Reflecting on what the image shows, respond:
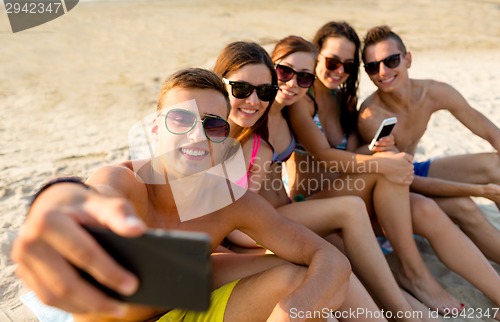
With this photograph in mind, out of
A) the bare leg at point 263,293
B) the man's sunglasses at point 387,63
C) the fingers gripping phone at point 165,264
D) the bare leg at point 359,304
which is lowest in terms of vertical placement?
the bare leg at point 359,304

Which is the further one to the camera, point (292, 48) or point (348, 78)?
point (348, 78)

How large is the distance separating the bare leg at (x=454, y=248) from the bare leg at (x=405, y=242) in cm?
12

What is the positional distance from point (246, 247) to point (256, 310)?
2.47 feet

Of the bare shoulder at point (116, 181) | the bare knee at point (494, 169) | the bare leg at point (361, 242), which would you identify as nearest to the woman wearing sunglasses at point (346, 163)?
the bare leg at point (361, 242)

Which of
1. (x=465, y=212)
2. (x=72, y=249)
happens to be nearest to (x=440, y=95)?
(x=465, y=212)

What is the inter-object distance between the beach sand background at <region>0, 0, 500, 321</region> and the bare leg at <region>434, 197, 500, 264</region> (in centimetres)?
30

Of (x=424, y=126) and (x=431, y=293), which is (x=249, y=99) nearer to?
(x=431, y=293)

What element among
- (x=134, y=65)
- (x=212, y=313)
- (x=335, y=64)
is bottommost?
(x=134, y=65)

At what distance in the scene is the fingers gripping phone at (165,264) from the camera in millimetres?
1093

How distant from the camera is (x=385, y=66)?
3.88 metres

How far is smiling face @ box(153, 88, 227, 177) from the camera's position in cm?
223

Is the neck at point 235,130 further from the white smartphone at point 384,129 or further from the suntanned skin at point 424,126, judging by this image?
the suntanned skin at point 424,126

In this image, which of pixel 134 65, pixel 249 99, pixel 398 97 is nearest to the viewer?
pixel 249 99

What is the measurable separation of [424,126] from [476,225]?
965 mm
